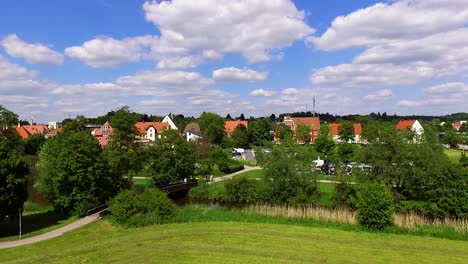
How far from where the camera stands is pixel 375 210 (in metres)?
22.2

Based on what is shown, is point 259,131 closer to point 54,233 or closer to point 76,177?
point 76,177

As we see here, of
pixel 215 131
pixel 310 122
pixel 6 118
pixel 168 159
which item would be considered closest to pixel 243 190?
pixel 168 159

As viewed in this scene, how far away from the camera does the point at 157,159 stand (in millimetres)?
42094

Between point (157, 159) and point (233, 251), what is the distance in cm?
2688

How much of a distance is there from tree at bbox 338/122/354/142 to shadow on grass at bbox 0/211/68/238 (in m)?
72.1

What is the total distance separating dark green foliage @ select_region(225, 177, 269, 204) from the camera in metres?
35.4

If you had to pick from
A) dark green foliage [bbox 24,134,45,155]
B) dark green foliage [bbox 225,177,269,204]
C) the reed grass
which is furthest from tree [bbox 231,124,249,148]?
the reed grass

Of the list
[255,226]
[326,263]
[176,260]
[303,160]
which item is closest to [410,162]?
[303,160]

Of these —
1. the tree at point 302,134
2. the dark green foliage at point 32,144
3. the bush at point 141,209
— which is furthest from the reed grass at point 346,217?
the tree at point 302,134

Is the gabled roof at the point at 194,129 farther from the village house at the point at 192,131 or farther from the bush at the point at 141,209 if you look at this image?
the bush at the point at 141,209

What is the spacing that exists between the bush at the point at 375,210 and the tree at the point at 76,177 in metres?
18.9

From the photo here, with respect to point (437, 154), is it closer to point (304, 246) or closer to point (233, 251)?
point (304, 246)

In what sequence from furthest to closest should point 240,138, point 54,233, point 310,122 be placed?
point 310,122, point 240,138, point 54,233

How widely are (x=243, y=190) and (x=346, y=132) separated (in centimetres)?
5891
